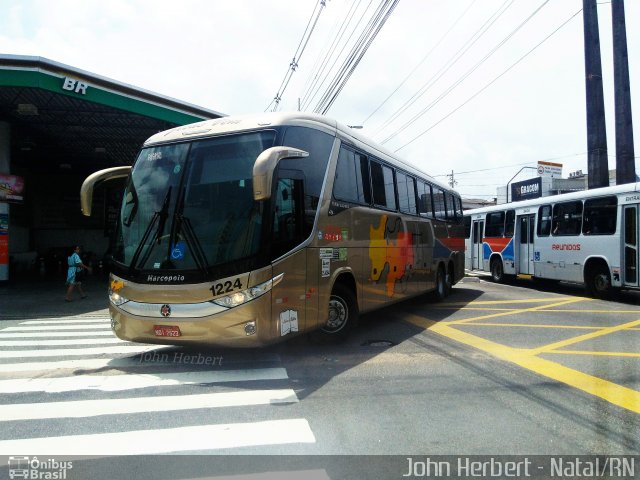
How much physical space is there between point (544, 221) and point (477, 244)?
17.4ft

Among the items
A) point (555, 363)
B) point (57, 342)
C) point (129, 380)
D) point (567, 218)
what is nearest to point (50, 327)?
point (57, 342)

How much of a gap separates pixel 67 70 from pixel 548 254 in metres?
16.8

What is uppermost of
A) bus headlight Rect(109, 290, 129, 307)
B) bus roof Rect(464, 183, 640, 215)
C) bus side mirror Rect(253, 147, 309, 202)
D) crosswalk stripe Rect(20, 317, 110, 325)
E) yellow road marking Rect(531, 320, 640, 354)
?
bus roof Rect(464, 183, 640, 215)

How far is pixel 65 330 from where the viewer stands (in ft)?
33.4

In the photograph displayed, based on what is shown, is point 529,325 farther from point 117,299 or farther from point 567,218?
point 117,299

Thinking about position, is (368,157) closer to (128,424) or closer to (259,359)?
(259,359)

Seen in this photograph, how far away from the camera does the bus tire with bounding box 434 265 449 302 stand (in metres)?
13.7

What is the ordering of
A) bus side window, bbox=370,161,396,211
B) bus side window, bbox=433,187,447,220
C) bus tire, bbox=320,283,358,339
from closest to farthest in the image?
bus tire, bbox=320,283,358,339 → bus side window, bbox=370,161,396,211 → bus side window, bbox=433,187,447,220

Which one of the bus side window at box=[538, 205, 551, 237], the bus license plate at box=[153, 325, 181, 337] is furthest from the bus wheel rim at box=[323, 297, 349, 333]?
the bus side window at box=[538, 205, 551, 237]

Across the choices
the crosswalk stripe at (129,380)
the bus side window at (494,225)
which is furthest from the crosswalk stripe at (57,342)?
the bus side window at (494,225)

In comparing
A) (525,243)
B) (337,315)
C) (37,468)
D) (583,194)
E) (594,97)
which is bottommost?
(37,468)

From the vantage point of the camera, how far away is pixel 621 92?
63.7 feet

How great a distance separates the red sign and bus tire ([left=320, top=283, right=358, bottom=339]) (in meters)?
16.4

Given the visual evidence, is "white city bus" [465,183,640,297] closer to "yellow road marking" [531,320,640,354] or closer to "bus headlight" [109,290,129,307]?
"yellow road marking" [531,320,640,354]
